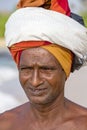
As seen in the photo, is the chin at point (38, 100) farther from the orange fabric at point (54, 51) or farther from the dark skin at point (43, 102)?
the orange fabric at point (54, 51)

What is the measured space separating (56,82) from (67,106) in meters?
0.22

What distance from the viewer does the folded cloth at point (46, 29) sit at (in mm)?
2439

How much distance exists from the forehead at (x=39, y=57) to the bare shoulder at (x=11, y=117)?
0.39m

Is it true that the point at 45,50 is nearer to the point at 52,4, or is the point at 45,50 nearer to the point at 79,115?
the point at 52,4

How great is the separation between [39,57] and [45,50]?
4cm

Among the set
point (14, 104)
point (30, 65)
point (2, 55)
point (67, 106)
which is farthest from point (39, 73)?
point (2, 55)

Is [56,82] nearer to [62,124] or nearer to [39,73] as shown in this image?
[39,73]

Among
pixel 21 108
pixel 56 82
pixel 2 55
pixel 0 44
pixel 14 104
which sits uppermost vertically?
pixel 56 82

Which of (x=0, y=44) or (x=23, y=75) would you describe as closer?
(x=23, y=75)

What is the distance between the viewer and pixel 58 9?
2529 mm

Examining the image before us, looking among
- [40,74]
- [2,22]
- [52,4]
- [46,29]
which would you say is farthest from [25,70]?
[2,22]

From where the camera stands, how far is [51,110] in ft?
8.54

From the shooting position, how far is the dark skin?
243 cm

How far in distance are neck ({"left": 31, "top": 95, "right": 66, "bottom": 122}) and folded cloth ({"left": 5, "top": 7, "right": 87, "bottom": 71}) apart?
0.23m
